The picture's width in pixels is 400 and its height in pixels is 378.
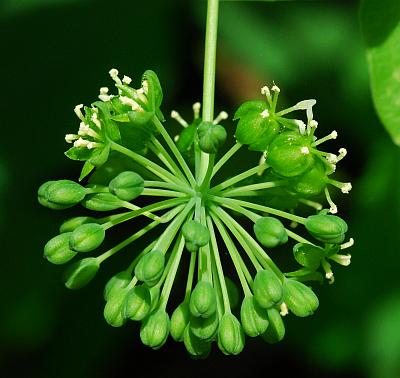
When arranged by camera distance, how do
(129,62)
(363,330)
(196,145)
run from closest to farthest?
(196,145) → (363,330) → (129,62)

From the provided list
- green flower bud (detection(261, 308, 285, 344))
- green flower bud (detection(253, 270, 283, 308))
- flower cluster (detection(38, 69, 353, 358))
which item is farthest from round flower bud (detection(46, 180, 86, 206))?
green flower bud (detection(261, 308, 285, 344))

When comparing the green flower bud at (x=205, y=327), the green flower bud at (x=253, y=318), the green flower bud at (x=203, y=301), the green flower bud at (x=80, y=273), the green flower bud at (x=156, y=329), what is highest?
the green flower bud at (x=80, y=273)

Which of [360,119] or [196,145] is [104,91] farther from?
[360,119]

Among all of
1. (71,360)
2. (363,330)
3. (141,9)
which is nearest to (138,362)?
(71,360)

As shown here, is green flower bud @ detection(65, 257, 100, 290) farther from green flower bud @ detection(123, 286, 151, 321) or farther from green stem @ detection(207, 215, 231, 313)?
green stem @ detection(207, 215, 231, 313)

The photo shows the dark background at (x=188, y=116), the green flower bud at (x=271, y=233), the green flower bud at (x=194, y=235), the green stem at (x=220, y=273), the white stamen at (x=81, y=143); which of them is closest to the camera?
the green flower bud at (x=194, y=235)

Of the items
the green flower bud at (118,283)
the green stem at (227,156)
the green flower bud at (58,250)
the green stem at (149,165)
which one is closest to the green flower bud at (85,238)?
the green flower bud at (58,250)

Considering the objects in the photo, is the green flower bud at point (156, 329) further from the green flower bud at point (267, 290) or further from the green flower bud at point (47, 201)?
the green flower bud at point (47, 201)
